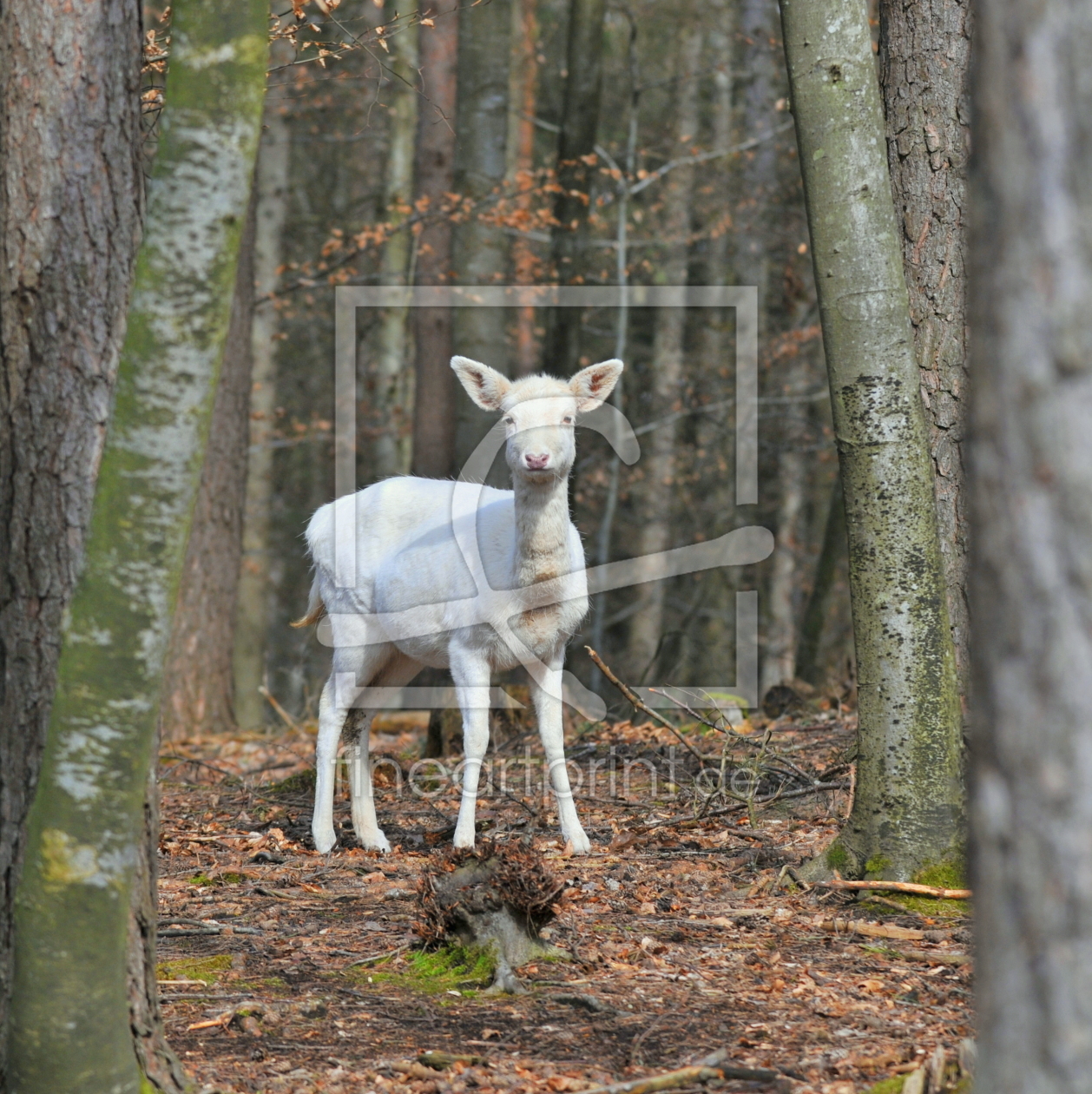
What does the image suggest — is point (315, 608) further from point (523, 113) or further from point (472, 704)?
point (523, 113)

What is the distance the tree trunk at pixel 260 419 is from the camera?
A: 15852 mm

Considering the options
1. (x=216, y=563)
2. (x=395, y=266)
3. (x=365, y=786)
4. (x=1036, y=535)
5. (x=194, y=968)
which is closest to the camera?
(x=1036, y=535)

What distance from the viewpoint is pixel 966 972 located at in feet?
14.2

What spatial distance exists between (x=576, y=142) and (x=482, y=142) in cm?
126

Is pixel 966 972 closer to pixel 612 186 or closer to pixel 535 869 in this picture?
pixel 535 869

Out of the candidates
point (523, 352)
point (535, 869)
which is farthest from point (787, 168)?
point (535, 869)

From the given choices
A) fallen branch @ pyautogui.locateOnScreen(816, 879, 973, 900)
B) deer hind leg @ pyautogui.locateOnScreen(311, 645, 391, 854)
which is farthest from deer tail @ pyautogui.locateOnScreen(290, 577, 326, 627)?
fallen branch @ pyautogui.locateOnScreen(816, 879, 973, 900)

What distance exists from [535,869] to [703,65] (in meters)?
19.4

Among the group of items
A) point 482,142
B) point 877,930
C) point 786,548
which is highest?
point 482,142

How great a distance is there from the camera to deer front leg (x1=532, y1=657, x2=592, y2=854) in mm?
6680

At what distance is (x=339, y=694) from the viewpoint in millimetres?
7758

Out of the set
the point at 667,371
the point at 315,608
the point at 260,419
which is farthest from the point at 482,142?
the point at 315,608

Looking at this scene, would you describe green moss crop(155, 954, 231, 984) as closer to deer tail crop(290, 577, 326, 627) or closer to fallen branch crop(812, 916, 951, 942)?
fallen branch crop(812, 916, 951, 942)

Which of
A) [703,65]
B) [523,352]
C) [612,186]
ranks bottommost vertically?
[523,352]
